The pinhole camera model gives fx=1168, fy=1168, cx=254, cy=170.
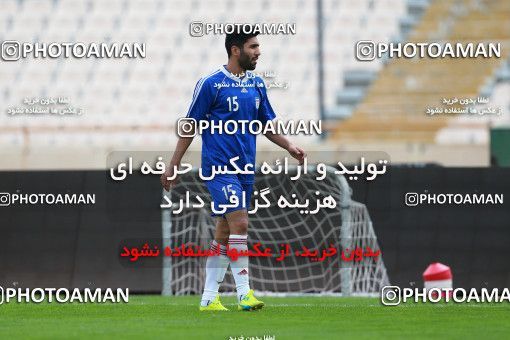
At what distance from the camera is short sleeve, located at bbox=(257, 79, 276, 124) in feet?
20.9

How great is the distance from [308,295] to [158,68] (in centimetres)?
815

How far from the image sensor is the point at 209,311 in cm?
621

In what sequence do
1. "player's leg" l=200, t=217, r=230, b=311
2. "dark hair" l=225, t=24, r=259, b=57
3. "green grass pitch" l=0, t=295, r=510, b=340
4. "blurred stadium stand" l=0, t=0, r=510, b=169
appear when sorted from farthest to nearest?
"blurred stadium stand" l=0, t=0, r=510, b=169, "player's leg" l=200, t=217, r=230, b=311, "dark hair" l=225, t=24, r=259, b=57, "green grass pitch" l=0, t=295, r=510, b=340

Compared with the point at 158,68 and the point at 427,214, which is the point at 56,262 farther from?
the point at 158,68

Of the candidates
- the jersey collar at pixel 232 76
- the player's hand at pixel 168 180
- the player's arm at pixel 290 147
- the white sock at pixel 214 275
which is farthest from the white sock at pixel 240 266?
the jersey collar at pixel 232 76

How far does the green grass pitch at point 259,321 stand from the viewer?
477 centimetres

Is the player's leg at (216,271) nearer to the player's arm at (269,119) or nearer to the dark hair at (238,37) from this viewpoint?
the player's arm at (269,119)

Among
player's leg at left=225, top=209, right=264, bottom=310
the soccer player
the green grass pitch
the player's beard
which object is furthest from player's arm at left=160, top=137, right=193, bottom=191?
the green grass pitch

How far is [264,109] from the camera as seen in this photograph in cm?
639

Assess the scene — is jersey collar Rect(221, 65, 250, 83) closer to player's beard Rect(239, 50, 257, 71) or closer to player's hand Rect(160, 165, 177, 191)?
player's beard Rect(239, 50, 257, 71)

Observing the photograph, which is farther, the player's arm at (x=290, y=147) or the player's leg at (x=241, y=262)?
the player's arm at (x=290, y=147)

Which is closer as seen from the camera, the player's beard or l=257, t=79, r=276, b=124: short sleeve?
the player's beard

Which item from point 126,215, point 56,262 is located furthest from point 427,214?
point 56,262

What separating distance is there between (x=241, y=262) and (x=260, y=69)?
9.36 meters
